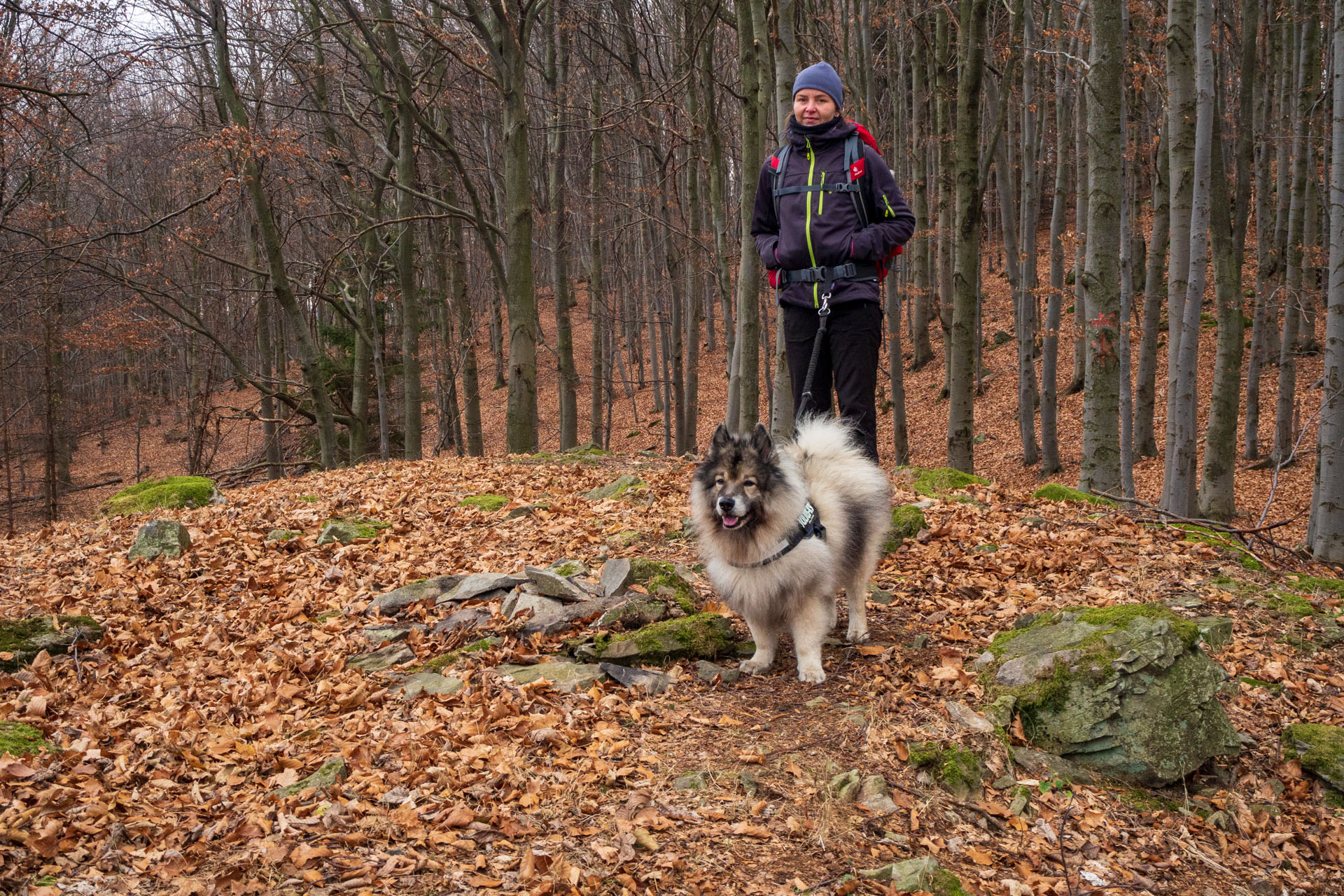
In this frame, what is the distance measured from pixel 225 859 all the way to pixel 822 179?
4.64 m

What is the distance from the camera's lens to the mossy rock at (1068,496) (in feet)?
26.4

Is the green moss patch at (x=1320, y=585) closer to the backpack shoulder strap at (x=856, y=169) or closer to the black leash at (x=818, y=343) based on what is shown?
the black leash at (x=818, y=343)

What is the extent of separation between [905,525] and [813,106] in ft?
10.8

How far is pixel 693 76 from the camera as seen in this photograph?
46.1ft

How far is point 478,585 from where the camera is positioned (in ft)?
18.4

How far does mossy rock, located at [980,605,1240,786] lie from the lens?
3.78 m

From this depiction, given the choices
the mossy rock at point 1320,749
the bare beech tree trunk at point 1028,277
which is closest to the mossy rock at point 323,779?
the mossy rock at point 1320,749

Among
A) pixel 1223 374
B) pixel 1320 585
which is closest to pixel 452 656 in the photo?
pixel 1320 585

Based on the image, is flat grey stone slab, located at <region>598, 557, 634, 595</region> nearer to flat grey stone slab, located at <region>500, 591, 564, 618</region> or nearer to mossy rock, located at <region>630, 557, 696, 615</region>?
mossy rock, located at <region>630, 557, 696, 615</region>

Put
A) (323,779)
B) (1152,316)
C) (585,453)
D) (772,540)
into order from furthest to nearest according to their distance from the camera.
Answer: (1152,316) → (585,453) → (772,540) → (323,779)

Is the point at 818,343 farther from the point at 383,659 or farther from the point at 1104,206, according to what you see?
the point at 1104,206

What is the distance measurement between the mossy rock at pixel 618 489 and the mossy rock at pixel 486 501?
0.86m

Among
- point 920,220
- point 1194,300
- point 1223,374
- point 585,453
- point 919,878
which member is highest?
point 920,220

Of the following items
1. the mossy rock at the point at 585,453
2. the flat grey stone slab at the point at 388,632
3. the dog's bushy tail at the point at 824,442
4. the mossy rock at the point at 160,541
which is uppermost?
the dog's bushy tail at the point at 824,442
